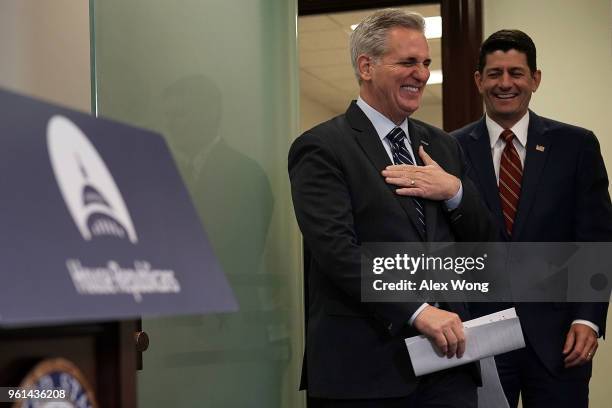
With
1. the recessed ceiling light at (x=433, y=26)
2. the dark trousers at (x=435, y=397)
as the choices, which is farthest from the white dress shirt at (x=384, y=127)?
the recessed ceiling light at (x=433, y=26)

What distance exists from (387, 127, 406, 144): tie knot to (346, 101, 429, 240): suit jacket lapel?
0.05 m

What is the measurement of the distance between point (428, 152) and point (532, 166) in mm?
625

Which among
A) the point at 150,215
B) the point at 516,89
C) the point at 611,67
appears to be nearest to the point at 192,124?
the point at 516,89

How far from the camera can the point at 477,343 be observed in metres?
2.32

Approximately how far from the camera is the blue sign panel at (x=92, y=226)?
78 centimetres

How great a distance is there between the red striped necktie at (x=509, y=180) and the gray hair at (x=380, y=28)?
67cm

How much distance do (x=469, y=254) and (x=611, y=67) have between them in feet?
8.15

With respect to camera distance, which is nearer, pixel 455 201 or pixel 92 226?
pixel 92 226

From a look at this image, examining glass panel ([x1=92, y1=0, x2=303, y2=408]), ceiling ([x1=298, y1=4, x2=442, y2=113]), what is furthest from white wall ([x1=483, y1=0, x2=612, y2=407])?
glass panel ([x1=92, y1=0, x2=303, y2=408])

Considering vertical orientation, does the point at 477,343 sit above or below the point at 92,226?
below

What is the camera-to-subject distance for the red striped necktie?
10.0ft

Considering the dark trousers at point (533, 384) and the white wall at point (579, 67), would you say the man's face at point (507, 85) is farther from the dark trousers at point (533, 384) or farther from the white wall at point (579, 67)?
the white wall at point (579, 67)

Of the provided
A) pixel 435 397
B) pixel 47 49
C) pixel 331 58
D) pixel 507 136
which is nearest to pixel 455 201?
pixel 435 397

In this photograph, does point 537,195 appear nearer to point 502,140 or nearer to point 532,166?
point 532,166
